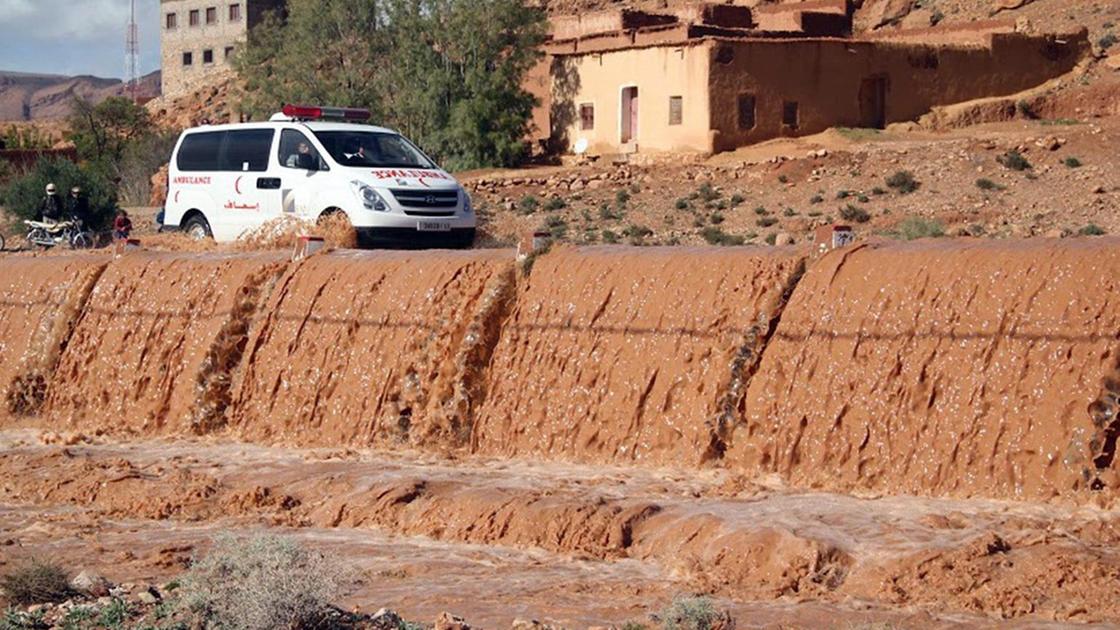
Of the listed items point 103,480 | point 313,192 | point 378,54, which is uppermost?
point 378,54

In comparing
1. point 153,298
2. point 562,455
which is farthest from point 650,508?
point 153,298

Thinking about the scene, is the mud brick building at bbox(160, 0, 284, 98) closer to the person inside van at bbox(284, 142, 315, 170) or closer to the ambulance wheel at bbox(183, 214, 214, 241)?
the ambulance wheel at bbox(183, 214, 214, 241)

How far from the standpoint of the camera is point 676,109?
1564 inches

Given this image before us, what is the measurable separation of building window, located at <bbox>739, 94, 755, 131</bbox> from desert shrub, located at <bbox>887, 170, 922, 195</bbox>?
5.42 m

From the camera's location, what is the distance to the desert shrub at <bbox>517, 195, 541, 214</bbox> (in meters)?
35.8

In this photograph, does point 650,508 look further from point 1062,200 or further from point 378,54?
point 378,54

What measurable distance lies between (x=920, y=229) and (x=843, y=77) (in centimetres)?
1450

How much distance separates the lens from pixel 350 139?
810 inches

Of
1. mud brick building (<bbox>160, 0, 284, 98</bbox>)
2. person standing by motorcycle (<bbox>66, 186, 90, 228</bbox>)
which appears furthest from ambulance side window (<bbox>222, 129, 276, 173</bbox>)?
mud brick building (<bbox>160, 0, 284, 98</bbox>)

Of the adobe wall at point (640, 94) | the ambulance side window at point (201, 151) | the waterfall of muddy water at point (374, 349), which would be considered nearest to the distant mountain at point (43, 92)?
the adobe wall at point (640, 94)

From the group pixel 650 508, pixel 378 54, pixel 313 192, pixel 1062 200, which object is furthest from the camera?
pixel 378 54

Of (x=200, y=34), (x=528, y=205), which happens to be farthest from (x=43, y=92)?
(x=528, y=205)

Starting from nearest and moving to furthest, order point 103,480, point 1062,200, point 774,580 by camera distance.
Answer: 1. point 774,580
2. point 103,480
3. point 1062,200

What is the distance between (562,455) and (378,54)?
37452mm
